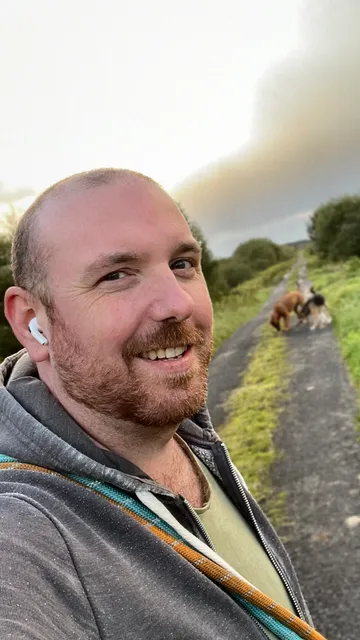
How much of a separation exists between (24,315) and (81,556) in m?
0.73

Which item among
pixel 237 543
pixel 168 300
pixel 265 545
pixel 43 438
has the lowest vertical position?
pixel 265 545

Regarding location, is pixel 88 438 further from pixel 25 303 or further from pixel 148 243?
pixel 148 243

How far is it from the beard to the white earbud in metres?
0.05

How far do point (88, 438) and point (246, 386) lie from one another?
27.7 ft

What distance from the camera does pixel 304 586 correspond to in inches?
147

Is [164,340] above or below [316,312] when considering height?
above

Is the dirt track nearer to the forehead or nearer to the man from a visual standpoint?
the man

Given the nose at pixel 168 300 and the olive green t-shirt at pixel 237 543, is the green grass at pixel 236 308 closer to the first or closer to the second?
the olive green t-shirt at pixel 237 543

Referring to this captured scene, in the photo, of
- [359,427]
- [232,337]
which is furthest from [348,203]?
[359,427]

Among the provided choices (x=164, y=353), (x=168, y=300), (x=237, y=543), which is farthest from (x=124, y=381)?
(x=237, y=543)

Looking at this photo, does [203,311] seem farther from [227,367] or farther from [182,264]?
[227,367]

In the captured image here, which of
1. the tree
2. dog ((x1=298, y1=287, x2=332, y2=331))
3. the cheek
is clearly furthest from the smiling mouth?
the tree

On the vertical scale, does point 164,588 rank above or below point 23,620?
below

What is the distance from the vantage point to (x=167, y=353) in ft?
4.77
